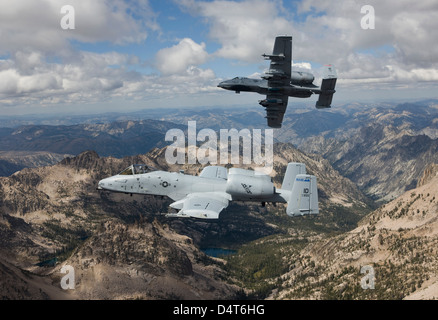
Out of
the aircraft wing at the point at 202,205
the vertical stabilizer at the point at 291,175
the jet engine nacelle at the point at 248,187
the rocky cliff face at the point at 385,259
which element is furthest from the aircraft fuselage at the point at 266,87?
the rocky cliff face at the point at 385,259

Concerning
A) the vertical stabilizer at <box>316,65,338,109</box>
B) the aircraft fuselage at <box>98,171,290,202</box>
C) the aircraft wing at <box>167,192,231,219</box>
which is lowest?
the aircraft wing at <box>167,192,231,219</box>

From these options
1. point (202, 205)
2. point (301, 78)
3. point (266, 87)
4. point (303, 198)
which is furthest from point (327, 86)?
point (202, 205)

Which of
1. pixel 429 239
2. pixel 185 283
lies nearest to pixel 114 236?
pixel 185 283

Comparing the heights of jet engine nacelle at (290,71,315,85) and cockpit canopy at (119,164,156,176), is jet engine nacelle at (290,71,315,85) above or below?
above

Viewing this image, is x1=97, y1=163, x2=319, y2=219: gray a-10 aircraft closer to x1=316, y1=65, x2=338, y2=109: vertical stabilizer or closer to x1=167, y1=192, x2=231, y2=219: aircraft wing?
x1=167, y1=192, x2=231, y2=219: aircraft wing

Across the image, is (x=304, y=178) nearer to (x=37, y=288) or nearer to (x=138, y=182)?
(x=138, y=182)

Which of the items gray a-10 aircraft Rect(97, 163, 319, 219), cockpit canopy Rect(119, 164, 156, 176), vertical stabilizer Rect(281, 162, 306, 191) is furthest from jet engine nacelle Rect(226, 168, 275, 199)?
cockpit canopy Rect(119, 164, 156, 176)

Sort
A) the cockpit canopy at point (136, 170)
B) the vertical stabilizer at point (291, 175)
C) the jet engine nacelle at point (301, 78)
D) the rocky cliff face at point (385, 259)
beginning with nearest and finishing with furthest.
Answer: the cockpit canopy at point (136, 170)
the vertical stabilizer at point (291, 175)
the jet engine nacelle at point (301, 78)
the rocky cliff face at point (385, 259)

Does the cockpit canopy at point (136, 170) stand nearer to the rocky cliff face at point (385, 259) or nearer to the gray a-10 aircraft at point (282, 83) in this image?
the gray a-10 aircraft at point (282, 83)
